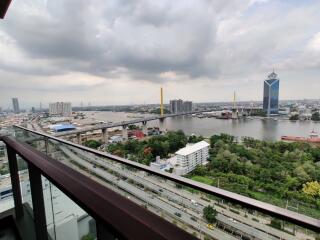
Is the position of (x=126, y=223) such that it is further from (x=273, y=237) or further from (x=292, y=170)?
(x=292, y=170)

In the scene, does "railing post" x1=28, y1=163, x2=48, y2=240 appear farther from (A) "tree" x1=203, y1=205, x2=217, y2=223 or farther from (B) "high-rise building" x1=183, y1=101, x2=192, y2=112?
(B) "high-rise building" x1=183, y1=101, x2=192, y2=112

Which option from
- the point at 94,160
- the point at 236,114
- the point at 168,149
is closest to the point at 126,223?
the point at 94,160

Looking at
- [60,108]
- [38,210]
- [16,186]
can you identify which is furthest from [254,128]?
[60,108]

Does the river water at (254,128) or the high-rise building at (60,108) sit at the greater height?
the high-rise building at (60,108)

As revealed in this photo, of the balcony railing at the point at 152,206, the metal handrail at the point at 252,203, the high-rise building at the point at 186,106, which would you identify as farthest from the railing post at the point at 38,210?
the high-rise building at the point at 186,106

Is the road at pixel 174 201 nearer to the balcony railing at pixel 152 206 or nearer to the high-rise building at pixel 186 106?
the balcony railing at pixel 152 206

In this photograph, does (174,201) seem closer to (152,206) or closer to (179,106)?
(152,206)
